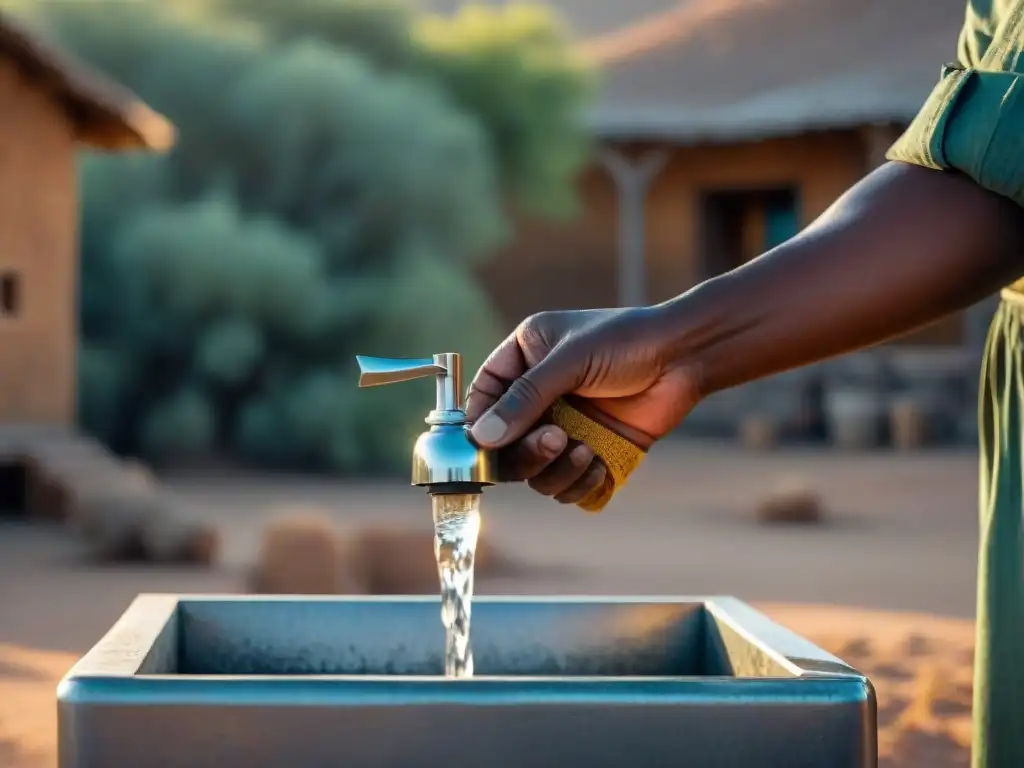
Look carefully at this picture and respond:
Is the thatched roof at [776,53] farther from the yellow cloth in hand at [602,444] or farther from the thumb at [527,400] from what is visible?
the thumb at [527,400]

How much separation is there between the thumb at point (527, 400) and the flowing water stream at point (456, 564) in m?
0.06

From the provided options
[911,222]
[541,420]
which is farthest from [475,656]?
[911,222]

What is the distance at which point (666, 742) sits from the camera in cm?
91

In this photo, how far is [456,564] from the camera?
1.19 metres

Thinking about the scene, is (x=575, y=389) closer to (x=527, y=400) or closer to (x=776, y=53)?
(x=527, y=400)

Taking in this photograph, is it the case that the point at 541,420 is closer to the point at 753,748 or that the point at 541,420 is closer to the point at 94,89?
the point at 753,748

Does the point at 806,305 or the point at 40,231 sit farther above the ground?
the point at 40,231

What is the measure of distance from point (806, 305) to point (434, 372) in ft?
1.06

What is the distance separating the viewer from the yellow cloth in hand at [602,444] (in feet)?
4.16

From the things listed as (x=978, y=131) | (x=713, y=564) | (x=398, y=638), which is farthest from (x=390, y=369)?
(x=713, y=564)

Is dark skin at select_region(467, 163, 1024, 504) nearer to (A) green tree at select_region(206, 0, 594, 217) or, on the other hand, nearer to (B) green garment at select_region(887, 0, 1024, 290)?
(B) green garment at select_region(887, 0, 1024, 290)

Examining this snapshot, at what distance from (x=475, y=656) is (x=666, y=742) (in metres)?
0.47

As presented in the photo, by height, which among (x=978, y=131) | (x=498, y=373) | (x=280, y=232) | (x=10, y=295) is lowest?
(x=498, y=373)

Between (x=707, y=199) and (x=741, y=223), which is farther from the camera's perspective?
(x=741, y=223)
